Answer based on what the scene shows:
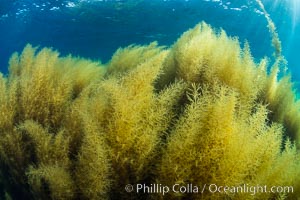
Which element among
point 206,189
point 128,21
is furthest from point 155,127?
point 128,21

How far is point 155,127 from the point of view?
2.07 meters

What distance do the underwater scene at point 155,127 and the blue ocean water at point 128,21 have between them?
12.0m

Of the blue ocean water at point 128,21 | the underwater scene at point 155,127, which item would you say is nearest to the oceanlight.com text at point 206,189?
the underwater scene at point 155,127

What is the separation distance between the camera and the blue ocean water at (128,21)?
18.6 m

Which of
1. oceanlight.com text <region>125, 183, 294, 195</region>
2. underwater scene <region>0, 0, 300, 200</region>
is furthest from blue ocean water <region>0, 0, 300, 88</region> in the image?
oceanlight.com text <region>125, 183, 294, 195</region>

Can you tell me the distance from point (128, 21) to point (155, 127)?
66.4 feet

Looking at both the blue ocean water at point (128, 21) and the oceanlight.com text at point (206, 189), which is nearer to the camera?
the oceanlight.com text at point (206, 189)

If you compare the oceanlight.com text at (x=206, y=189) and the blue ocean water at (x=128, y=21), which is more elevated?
the blue ocean water at (x=128, y=21)

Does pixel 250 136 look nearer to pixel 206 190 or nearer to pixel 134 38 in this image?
pixel 206 190

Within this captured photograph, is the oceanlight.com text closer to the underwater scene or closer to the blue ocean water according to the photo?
the underwater scene

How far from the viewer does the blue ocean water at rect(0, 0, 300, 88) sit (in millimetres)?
18578

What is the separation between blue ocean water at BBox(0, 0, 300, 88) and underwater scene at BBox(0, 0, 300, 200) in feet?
39.5

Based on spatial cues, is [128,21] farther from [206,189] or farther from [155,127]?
[206,189]

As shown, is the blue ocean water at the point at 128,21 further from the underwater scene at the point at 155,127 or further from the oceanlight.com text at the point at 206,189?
the oceanlight.com text at the point at 206,189
